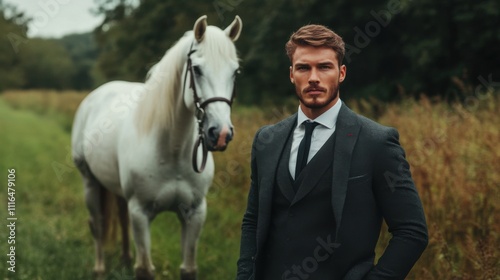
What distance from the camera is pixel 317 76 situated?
172cm

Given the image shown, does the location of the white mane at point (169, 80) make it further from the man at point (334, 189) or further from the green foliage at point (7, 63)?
the green foliage at point (7, 63)

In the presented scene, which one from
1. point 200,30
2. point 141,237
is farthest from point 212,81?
point 141,237

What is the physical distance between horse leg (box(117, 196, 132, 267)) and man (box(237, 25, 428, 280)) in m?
4.01

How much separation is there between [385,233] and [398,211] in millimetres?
2909

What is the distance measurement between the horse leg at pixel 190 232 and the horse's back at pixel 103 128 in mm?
836

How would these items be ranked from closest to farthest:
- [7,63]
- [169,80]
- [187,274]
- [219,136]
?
[219,136], [169,80], [187,274], [7,63]

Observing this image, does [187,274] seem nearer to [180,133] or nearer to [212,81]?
[180,133]

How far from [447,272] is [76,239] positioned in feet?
14.7

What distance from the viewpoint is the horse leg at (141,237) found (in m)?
4.04

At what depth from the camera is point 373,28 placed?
16.5m

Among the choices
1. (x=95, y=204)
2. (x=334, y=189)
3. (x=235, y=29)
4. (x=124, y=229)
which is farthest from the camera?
(x=124, y=229)

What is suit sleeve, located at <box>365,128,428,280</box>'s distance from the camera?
66.7 inches

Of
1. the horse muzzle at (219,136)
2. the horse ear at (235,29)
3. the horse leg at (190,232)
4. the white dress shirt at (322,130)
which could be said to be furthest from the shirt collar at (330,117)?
the horse leg at (190,232)

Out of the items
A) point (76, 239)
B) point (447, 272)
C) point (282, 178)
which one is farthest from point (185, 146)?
point (76, 239)
